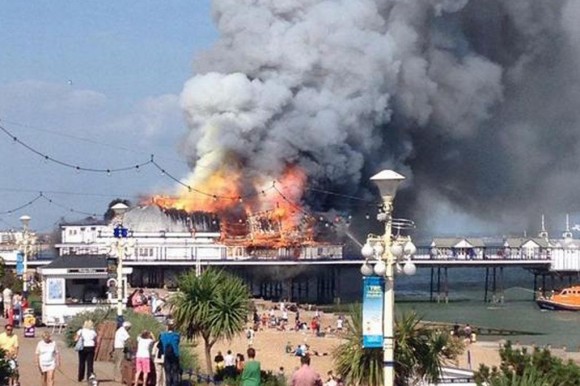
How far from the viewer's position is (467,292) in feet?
358

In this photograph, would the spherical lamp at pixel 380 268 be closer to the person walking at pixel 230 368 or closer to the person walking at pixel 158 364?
the person walking at pixel 158 364

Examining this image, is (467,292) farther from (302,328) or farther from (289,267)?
(302,328)

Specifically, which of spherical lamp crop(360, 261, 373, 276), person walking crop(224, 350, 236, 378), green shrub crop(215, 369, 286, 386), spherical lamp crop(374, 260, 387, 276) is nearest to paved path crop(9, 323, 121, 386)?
green shrub crop(215, 369, 286, 386)

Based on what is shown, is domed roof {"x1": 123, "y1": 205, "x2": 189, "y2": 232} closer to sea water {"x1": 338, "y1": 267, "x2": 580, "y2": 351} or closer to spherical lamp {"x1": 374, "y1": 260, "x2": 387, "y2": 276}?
sea water {"x1": 338, "y1": 267, "x2": 580, "y2": 351}

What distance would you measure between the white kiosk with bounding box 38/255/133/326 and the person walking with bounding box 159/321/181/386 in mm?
14432

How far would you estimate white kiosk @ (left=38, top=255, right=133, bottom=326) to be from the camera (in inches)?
1382

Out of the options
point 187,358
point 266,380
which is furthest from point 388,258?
point 187,358

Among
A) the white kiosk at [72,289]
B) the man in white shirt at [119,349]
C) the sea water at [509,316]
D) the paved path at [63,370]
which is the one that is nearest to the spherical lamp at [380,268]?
the paved path at [63,370]

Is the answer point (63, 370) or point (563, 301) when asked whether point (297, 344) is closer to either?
point (63, 370)

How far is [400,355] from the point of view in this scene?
746 inches

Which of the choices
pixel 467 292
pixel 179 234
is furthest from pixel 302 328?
pixel 467 292

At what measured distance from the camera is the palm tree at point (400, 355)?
18.5m

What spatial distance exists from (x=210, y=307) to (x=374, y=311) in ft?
28.7

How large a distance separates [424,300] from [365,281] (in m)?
77.2
